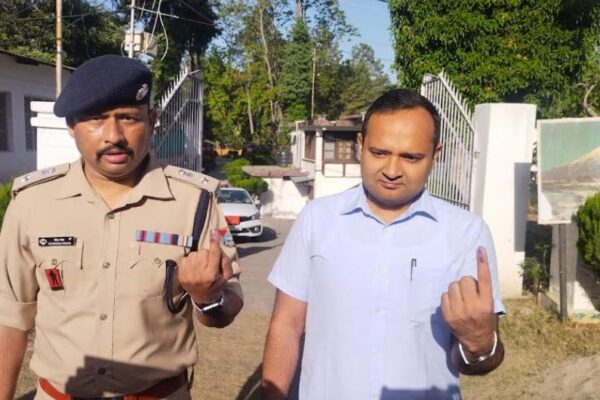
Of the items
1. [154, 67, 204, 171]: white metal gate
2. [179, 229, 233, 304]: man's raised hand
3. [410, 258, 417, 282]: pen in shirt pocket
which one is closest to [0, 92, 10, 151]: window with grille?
[154, 67, 204, 171]: white metal gate

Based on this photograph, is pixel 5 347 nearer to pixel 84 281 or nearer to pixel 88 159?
pixel 84 281

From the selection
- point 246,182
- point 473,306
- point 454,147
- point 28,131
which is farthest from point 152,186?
point 246,182

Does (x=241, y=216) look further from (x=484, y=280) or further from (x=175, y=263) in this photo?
(x=484, y=280)

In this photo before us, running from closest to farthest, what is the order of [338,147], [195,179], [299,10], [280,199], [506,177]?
[195,179], [506,177], [280,199], [338,147], [299,10]

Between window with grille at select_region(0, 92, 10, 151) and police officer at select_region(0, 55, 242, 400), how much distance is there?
499 inches

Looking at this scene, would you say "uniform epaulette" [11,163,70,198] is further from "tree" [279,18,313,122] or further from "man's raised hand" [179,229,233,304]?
"tree" [279,18,313,122]

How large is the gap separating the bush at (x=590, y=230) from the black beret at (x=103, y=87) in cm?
487

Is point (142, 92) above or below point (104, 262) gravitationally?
above

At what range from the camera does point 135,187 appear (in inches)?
80.3

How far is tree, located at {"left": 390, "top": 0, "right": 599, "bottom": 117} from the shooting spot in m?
12.8

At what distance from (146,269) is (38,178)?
1.62 feet

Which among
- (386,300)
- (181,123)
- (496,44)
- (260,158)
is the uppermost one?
(496,44)

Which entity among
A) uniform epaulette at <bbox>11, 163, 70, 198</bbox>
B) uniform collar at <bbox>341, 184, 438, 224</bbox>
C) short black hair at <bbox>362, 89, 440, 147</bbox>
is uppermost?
short black hair at <bbox>362, 89, 440, 147</bbox>

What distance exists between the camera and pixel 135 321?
1.94 m
